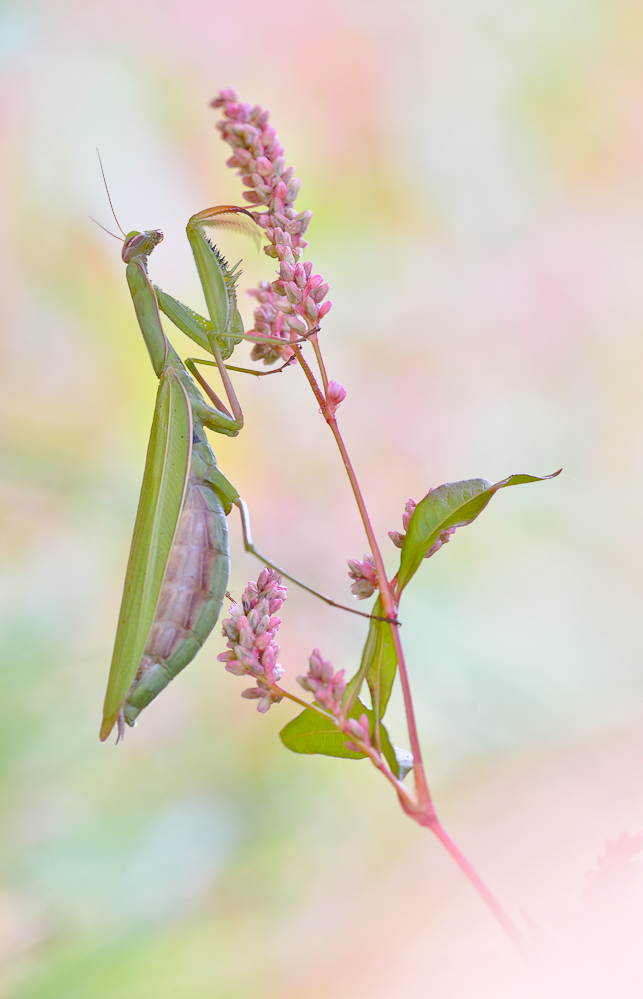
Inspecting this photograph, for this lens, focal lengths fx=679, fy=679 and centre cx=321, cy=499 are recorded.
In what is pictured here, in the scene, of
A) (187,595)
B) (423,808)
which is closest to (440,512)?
(423,808)

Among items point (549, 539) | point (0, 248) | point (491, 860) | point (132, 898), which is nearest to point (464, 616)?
point (549, 539)

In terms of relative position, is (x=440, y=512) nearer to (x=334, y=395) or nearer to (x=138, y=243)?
(x=334, y=395)

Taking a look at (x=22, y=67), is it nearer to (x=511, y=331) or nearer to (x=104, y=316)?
(x=104, y=316)

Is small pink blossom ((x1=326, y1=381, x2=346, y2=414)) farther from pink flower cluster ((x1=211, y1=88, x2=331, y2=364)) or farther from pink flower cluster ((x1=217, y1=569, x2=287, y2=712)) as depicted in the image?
pink flower cluster ((x1=217, y1=569, x2=287, y2=712))

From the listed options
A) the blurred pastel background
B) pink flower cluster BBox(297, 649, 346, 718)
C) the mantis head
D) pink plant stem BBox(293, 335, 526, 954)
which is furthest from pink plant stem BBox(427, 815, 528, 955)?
the mantis head

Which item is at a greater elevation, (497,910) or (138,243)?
(138,243)

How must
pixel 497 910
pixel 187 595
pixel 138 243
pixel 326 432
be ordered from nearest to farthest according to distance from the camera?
pixel 497 910 < pixel 187 595 < pixel 138 243 < pixel 326 432

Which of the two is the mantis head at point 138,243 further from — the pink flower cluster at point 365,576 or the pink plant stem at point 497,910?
the pink plant stem at point 497,910
